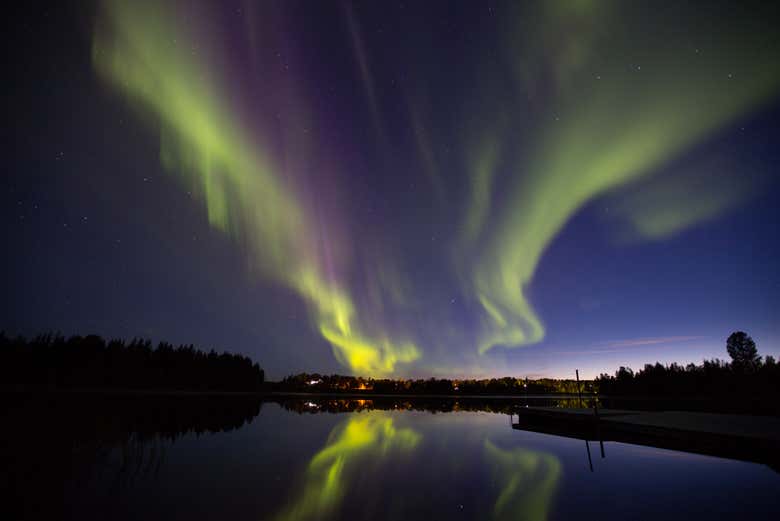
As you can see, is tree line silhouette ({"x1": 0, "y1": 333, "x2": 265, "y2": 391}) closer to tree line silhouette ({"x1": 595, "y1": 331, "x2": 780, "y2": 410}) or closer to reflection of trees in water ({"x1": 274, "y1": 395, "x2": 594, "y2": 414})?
reflection of trees in water ({"x1": 274, "y1": 395, "x2": 594, "y2": 414})

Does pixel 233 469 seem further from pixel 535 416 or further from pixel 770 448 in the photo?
pixel 535 416

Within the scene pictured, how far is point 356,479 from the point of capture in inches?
455

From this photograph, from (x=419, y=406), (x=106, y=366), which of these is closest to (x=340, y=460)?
(x=419, y=406)

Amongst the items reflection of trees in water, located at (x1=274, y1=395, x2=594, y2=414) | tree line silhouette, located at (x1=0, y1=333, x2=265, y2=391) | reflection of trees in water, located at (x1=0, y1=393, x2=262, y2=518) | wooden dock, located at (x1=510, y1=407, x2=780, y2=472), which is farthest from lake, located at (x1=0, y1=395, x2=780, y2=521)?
tree line silhouette, located at (x1=0, y1=333, x2=265, y2=391)

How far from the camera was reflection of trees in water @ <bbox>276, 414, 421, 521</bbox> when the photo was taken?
8680mm

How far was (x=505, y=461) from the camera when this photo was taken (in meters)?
14.4

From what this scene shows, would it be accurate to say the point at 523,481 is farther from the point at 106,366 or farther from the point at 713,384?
the point at 106,366

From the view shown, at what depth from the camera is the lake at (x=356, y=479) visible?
8.29 metres

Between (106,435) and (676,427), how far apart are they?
81.2ft

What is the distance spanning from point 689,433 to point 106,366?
372 ft

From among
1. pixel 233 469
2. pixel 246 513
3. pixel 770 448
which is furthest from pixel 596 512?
pixel 233 469


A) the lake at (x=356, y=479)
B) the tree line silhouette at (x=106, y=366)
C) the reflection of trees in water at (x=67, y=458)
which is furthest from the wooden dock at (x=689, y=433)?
the tree line silhouette at (x=106, y=366)

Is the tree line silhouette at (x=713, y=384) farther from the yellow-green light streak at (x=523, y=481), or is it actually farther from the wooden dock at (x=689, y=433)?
the yellow-green light streak at (x=523, y=481)

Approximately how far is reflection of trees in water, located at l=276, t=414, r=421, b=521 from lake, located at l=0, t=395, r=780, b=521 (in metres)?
0.05
